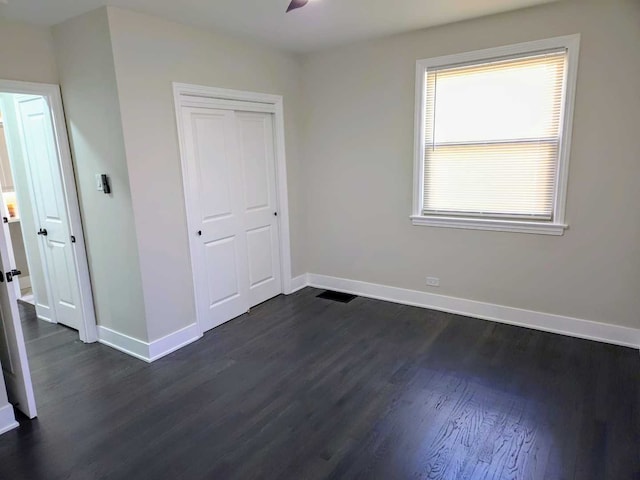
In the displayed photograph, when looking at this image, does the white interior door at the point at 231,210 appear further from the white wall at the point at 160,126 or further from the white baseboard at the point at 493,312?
the white baseboard at the point at 493,312

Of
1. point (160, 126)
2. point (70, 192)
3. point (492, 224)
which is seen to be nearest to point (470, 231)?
point (492, 224)

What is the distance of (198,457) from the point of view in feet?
7.02

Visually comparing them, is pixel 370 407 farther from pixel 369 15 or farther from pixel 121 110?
pixel 369 15

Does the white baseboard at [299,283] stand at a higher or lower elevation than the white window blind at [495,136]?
lower

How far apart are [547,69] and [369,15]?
1497 millimetres

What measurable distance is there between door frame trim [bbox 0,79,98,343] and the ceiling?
0.47 m

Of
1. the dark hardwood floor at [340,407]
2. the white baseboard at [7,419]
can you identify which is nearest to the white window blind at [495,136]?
the dark hardwood floor at [340,407]

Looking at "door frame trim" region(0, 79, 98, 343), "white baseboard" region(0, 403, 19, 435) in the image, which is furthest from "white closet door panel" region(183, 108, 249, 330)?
"white baseboard" region(0, 403, 19, 435)

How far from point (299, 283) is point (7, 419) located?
296 centimetres

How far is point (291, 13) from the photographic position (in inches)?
118

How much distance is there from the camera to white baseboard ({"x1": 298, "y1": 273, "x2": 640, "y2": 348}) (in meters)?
3.21

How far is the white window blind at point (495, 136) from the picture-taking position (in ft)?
10.6

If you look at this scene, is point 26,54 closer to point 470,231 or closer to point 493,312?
point 470,231

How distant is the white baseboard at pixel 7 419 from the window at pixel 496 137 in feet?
11.4
